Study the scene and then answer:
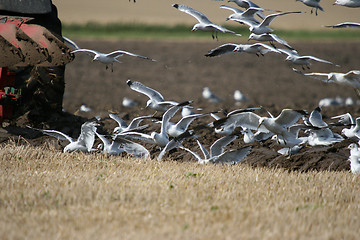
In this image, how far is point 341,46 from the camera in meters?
35.3

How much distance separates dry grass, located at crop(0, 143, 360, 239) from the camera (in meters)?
4.79

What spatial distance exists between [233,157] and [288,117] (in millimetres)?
1260

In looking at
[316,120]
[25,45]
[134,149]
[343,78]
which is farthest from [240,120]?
[25,45]

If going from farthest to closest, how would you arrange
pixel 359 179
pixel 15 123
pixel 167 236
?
pixel 15 123 → pixel 359 179 → pixel 167 236

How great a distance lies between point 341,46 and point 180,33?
49.0 ft

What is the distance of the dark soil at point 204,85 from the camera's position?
30.4ft

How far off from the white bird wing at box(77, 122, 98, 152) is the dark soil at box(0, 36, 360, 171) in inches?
51.7

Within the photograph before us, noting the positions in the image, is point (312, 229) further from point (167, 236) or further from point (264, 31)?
point (264, 31)

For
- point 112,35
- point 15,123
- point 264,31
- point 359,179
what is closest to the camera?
point 359,179

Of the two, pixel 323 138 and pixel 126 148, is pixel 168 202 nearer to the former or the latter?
pixel 126 148

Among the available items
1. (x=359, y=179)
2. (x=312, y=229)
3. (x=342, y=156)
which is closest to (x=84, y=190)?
(x=312, y=229)

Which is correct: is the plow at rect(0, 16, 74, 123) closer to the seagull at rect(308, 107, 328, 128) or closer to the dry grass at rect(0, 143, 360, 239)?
the dry grass at rect(0, 143, 360, 239)

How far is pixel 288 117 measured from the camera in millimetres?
8070

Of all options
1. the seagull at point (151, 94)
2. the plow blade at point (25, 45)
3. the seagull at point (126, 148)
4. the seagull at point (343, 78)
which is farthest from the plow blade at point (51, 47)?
the seagull at point (343, 78)
